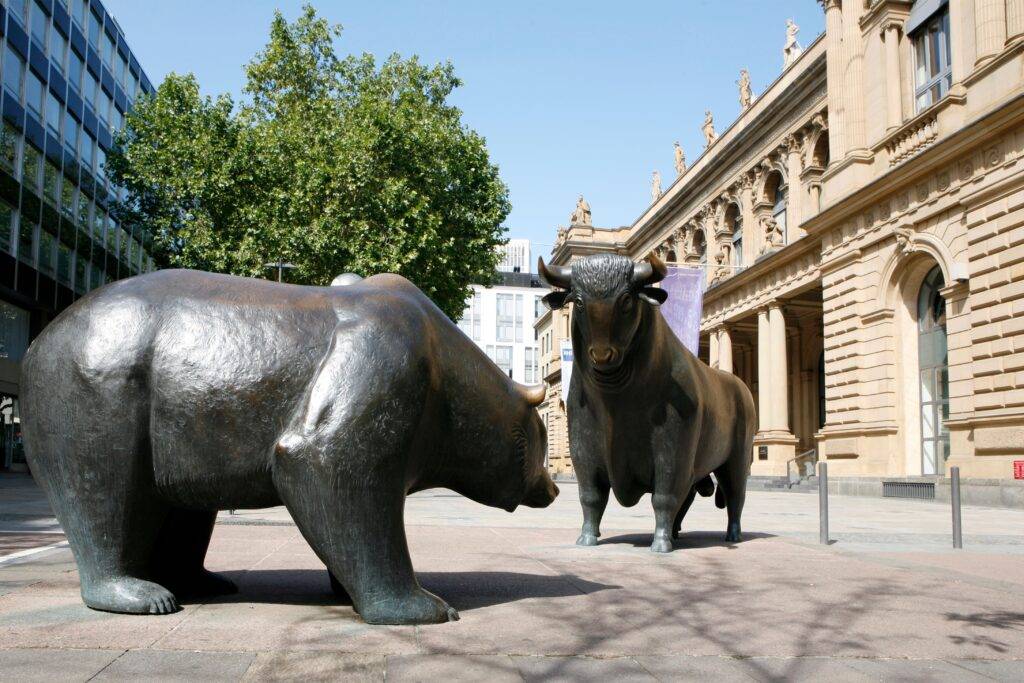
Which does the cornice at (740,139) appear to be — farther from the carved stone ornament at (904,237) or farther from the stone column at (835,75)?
the carved stone ornament at (904,237)

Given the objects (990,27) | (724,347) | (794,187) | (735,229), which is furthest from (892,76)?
(735,229)

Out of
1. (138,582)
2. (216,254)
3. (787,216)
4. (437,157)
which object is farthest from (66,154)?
(138,582)

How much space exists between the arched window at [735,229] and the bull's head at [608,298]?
3773 centimetres

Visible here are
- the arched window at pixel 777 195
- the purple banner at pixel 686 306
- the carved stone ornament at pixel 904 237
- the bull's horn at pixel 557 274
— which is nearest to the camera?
the bull's horn at pixel 557 274

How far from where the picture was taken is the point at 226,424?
377cm

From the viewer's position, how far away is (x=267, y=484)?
384cm

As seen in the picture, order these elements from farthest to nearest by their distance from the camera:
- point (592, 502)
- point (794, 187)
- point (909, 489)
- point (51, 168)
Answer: point (794, 187) → point (51, 168) → point (909, 489) → point (592, 502)

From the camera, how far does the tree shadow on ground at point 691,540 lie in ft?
26.1

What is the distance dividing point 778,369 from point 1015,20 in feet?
57.5

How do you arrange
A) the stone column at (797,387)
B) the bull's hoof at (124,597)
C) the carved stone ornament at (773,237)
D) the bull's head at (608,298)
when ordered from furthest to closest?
the stone column at (797,387)
the carved stone ornament at (773,237)
the bull's head at (608,298)
the bull's hoof at (124,597)

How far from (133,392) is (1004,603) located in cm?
484

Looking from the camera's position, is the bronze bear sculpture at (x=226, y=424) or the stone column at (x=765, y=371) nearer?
the bronze bear sculpture at (x=226, y=424)

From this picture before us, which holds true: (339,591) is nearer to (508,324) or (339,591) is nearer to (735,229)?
(735,229)

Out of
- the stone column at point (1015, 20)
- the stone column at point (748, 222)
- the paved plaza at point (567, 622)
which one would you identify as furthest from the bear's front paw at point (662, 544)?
the stone column at point (748, 222)
